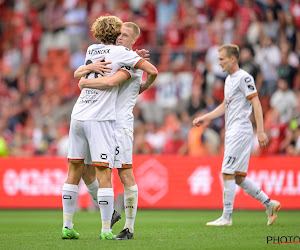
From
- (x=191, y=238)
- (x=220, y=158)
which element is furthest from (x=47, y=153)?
(x=191, y=238)

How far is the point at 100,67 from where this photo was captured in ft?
23.8

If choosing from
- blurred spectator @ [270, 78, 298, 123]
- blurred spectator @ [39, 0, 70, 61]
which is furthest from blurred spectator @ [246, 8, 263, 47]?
blurred spectator @ [39, 0, 70, 61]

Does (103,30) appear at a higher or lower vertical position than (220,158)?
higher

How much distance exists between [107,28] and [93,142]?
50.8 inches

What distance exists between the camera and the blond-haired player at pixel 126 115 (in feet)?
23.9

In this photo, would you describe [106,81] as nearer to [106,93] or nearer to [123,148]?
[106,93]

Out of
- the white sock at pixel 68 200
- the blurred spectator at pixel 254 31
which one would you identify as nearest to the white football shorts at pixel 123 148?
the white sock at pixel 68 200

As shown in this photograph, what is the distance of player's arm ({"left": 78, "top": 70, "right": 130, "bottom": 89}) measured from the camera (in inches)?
283

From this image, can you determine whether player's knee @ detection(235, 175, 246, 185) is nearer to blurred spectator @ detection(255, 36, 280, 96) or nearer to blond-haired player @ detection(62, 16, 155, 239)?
blond-haired player @ detection(62, 16, 155, 239)

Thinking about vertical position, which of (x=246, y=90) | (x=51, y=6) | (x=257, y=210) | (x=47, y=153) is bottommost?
(x=257, y=210)

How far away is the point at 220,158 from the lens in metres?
14.5

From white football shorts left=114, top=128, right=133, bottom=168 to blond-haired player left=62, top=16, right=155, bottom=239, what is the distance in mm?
121

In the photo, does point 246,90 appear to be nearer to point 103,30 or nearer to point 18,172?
point 103,30

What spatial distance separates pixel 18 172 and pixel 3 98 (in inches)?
227
